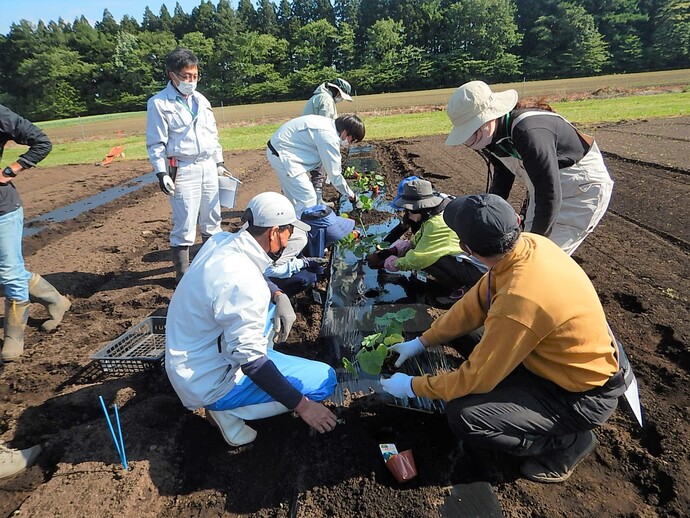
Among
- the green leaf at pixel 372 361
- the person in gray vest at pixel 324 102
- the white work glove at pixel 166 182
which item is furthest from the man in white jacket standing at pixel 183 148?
the green leaf at pixel 372 361

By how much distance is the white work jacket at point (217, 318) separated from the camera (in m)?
2.03

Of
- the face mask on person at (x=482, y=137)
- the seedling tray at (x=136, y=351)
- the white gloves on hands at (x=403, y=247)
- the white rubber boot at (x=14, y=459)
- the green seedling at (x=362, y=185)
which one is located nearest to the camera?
the white rubber boot at (x=14, y=459)

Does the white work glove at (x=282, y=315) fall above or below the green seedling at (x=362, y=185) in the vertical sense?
above

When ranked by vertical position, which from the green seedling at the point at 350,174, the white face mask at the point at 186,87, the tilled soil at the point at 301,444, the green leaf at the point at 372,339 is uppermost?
the white face mask at the point at 186,87

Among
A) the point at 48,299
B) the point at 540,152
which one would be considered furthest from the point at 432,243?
the point at 48,299

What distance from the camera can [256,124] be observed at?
23219mm

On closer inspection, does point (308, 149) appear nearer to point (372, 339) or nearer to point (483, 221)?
point (372, 339)

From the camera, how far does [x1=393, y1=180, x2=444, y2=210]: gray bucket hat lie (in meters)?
3.44

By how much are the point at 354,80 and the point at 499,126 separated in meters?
46.5

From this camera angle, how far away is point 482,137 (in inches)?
103

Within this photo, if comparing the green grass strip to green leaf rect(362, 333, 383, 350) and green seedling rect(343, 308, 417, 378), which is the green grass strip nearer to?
green seedling rect(343, 308, 417, 378)

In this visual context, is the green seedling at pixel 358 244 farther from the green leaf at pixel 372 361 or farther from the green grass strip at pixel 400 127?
the green grass strip at pixel 400 127

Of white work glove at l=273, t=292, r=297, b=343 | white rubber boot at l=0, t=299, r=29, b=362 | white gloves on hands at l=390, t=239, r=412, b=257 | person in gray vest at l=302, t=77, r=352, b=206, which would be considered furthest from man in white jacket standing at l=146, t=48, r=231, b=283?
person in gray vest at l=302, t=77, r=352, b=206

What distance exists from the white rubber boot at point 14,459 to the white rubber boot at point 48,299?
1622 mm
